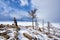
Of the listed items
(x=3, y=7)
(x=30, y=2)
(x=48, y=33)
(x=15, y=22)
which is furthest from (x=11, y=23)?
(x=48, y=33)

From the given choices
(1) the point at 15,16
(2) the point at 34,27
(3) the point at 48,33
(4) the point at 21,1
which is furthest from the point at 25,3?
(3) the point at 48,33

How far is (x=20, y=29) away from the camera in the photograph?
315 cm

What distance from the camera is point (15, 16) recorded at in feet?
10.4

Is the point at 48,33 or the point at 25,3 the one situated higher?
the point at 25,3

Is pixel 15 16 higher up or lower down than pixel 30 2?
lower down

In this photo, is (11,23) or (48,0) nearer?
(11,23)

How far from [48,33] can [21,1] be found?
37.5 inches

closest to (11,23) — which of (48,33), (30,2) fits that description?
(30,2)

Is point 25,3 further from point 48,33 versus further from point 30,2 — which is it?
point 48,33

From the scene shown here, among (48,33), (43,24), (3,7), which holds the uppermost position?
(3,7)

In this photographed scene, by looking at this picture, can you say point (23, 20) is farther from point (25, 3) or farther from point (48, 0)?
point (48, 0)

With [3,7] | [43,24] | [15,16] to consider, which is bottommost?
[43,24]

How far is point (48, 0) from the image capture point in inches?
131

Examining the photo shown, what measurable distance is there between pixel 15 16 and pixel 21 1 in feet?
1.22
